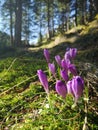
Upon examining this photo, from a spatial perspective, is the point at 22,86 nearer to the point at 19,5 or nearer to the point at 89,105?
the point at 89,105

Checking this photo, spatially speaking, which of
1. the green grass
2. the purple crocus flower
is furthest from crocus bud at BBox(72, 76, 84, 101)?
the green grass

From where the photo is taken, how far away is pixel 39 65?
15.8ft

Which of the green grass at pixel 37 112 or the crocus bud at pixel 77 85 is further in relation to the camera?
the green grass at pixel 37 112

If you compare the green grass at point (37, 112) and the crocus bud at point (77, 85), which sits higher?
the crocus bud at point (77, 85)

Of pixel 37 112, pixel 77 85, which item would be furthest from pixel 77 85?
pixel 37 112

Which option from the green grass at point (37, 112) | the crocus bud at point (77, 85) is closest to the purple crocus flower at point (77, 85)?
the crocus bud at point (77, 85)

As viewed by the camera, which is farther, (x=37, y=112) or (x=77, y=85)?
(x=37, y=112)

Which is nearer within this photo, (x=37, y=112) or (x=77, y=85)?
(x=77, y=85)

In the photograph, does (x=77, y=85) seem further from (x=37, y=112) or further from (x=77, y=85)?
(x=37, y=112)

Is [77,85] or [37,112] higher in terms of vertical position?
[77,85]

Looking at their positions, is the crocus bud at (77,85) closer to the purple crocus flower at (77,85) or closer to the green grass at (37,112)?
the purple crocus flower at (77,85)

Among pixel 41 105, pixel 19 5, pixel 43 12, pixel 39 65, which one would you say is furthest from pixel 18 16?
pixel 43 12

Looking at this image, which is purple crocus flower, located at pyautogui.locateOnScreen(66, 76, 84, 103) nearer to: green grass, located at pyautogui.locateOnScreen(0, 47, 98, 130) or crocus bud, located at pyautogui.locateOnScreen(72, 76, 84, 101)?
crocus bud, located at pyautogui.locateOnScreen(72, 76, 84, 101)

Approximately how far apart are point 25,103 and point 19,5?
28.5m
